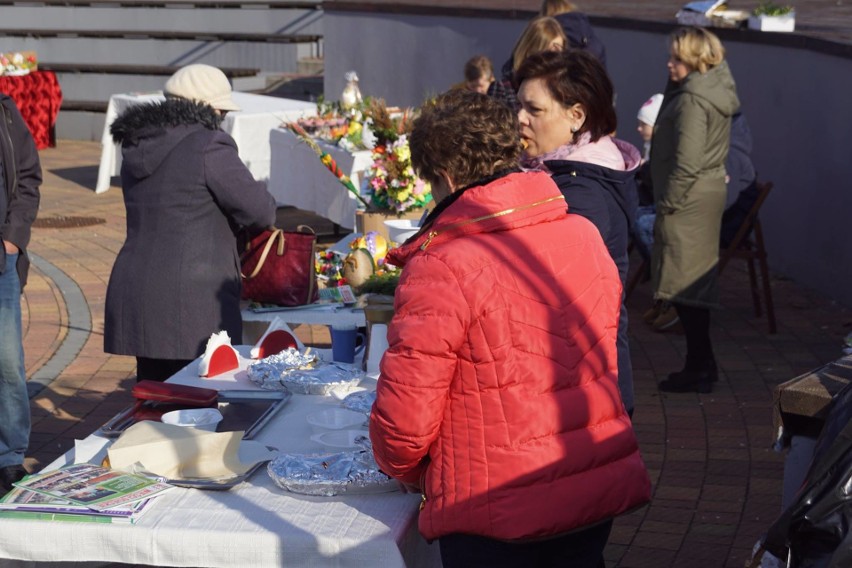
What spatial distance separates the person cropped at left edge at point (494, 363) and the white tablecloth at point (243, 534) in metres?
0.14

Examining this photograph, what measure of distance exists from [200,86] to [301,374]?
1.32 m

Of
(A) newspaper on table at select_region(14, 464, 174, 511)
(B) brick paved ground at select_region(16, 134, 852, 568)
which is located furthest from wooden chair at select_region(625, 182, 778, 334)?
(A) newspaper on table at select_region(14, 464, 174, 511)

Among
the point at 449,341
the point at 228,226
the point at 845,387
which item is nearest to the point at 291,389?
the point at 228,226

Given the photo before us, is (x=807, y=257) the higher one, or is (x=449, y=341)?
(x=449, y=341)

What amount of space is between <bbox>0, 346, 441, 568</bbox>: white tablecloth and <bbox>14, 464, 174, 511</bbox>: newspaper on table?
5cm

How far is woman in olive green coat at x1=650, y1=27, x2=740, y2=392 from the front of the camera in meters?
6.13

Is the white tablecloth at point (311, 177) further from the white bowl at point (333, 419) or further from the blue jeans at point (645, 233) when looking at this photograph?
the white bowl at point (333, 419)

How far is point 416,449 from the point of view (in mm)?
2590

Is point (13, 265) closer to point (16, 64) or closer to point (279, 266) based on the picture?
point (279, 266)

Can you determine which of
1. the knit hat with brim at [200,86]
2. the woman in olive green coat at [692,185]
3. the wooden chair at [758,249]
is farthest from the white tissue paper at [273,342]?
the wooden chair at [758,249]

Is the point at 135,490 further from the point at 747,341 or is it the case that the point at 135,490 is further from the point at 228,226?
the point at 747,341

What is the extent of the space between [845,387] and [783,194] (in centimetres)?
654

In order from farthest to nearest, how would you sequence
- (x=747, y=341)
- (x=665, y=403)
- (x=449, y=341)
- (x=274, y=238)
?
(x=747, y=341)
(x=665, y=403)
(x=274, y=238)
(x=449, y=341)

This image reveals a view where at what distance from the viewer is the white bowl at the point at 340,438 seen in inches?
125
